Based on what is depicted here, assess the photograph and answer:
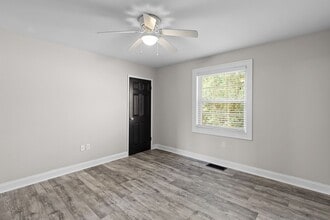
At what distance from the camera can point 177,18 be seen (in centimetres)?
212

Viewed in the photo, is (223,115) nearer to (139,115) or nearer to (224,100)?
(224,100)

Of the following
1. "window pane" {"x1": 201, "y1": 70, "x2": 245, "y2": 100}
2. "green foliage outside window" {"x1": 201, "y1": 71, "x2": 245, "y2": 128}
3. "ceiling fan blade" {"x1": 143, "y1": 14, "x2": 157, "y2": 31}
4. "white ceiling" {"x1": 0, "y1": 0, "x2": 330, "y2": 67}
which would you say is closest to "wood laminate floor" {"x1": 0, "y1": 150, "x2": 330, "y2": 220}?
"green foliage outside window" {"x1": 201, "y1": 71, "x2": 245, "y2": 128}

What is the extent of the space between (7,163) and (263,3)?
4.10 metres

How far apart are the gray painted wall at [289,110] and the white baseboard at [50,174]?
2.50 m

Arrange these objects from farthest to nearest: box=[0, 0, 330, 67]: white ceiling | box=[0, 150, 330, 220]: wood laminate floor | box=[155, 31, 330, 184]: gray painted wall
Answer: box=[155, 31, 330, 184]: gray painted wall
box=[0, 150, 330, 220]: wood laminate floor
box=[0, 0, 330, 67]: white ceiling

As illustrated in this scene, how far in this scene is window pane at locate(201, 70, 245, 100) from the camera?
11.0 feet

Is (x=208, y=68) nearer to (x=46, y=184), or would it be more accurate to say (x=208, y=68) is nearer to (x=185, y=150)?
(x=185, y=150)

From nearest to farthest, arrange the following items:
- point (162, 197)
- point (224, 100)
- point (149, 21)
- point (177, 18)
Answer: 1. point (149, 21)
2. point (177, 18)
3. point (162, 197)
4. point (224, 100)

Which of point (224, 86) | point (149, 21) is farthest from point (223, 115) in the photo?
point (149, 21)

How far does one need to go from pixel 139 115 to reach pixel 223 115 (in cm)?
220

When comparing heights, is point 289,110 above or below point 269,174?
above

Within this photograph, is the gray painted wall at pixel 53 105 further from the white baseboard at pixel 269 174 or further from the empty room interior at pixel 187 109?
the white baseboard at pixel 269 174

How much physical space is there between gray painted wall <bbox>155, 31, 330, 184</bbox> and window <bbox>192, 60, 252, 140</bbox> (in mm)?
127

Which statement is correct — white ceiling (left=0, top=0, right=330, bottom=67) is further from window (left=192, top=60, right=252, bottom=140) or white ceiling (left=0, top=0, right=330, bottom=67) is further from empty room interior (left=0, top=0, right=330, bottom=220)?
window (left=192, top=60, right=252, bottom=140)
